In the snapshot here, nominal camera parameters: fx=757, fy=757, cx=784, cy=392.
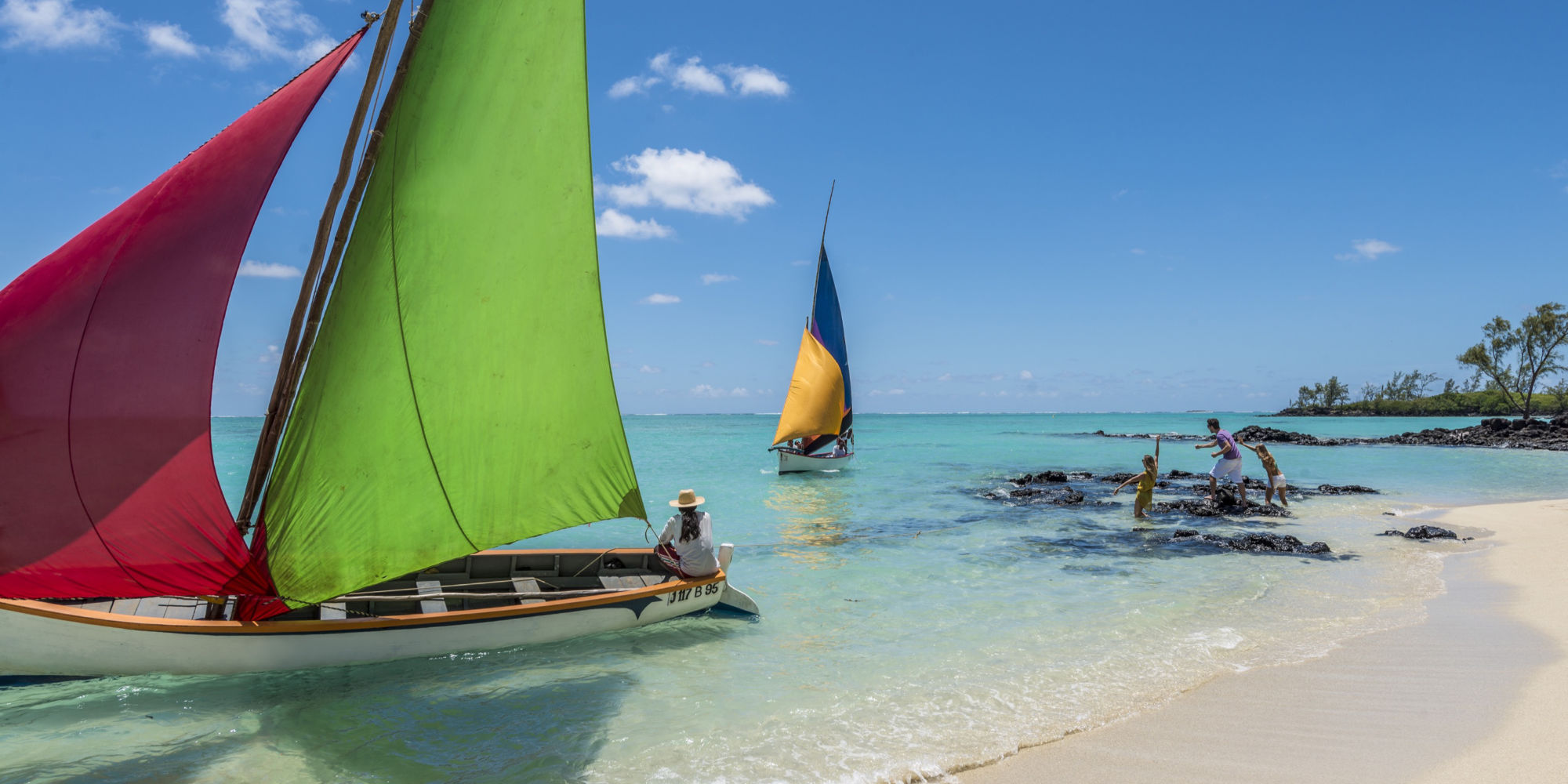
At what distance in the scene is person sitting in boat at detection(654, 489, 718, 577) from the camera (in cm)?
986

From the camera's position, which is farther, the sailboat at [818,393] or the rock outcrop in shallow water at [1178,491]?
the sailboat at [818,393]

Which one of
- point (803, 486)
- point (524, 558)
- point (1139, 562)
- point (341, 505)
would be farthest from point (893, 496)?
point (341, 505)

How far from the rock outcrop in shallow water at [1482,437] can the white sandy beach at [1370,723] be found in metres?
45.5

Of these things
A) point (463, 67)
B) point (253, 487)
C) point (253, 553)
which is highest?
point (463, 67)

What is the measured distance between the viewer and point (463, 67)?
22.7ft

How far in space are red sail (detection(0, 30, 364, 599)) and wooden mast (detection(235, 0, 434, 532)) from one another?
39cm

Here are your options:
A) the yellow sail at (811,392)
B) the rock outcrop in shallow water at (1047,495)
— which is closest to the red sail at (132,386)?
the rock outcrop in shallow water at (1047,495)

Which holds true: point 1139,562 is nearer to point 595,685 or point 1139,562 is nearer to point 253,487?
point 595,685

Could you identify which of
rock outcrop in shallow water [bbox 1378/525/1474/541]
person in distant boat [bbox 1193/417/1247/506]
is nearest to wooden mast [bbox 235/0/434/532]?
person in distant boat [bbox 1193/417/1247/506]

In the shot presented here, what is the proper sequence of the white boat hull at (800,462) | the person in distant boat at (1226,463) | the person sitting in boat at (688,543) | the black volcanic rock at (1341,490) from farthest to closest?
the white boat hull at (800,462), the black volcanic rock at (1341,490), the person in distant boat at (1226,463), the person sitting in boat at (688,543)

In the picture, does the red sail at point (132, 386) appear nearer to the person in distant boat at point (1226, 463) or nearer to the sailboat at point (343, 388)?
the sailboat at point (343, 388)

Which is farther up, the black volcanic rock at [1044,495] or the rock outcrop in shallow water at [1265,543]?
the rock outcrop in shallow water at [1265,543]

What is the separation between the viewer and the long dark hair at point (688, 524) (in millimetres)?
9875

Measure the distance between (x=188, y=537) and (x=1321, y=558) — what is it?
58.0 feet
